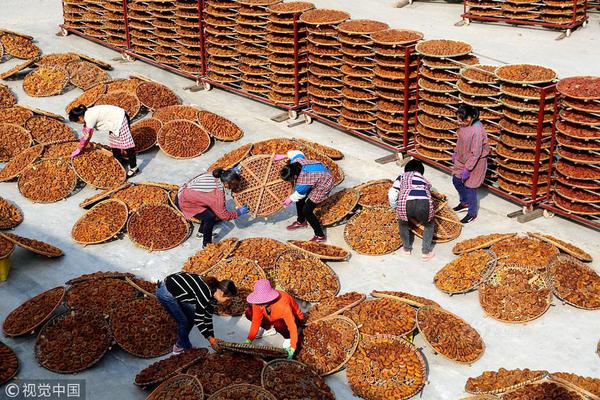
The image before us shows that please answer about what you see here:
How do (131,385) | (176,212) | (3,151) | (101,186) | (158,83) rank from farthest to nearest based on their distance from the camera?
(158,83)
(3,151)
(101,186)
(176,212)
(131,385)

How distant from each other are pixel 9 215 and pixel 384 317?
678cm

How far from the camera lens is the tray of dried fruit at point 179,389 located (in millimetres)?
8289

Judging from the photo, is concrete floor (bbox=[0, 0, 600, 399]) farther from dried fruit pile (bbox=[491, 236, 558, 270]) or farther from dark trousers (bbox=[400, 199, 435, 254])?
dried fruit pile (bbox=[491, 236, 558, 270])

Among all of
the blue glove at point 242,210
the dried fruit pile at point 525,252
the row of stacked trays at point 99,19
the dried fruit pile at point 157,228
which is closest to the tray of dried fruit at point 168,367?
the blue glove at point 242,210

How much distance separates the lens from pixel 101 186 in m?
13.6

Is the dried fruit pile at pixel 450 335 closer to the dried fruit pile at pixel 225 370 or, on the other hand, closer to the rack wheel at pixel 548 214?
the dried fruit pile at pixel 225 370

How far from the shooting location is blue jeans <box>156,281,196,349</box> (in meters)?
9.20

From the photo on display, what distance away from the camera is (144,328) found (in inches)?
386

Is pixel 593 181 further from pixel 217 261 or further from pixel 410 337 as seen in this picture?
pixel 217 261

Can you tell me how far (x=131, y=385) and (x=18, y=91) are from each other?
1122 cm

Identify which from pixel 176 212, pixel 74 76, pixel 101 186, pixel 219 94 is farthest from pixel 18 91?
pixel 176 212

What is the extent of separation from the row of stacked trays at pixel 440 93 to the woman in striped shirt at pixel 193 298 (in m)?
5.71

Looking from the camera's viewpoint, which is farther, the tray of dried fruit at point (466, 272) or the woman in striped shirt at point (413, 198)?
Result: the woman in striped shirt at point (413, 198)

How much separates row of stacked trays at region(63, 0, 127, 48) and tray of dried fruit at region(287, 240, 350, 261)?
1096cm
